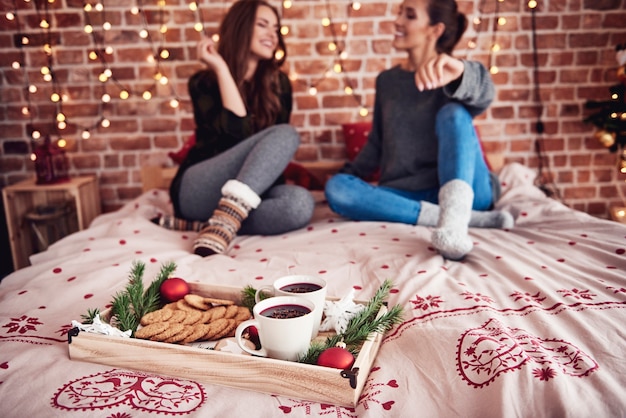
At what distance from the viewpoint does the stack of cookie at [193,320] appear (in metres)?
0.81

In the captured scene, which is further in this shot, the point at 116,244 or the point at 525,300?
the point at 116,244

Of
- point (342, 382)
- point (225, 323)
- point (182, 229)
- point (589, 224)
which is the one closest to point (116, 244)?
point (182, 229)

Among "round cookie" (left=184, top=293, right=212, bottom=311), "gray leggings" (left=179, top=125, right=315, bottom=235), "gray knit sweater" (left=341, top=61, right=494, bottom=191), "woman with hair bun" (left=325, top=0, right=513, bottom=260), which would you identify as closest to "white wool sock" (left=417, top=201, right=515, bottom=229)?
"woman with hair bun" (left=325, top=0, right=513, bottom=260)

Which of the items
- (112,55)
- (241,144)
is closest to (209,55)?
(241,144)

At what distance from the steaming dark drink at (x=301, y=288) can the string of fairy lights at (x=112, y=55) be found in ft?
5.52

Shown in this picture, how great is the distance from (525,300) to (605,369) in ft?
0.84

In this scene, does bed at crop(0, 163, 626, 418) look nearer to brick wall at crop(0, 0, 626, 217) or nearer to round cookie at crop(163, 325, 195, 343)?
round cookie at crop(163, 325, 195, 343)

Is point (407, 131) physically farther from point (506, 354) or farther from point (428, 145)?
point (506, 354)

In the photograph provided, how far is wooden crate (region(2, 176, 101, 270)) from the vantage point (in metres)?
2.18

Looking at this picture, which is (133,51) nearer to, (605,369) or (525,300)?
(525,300)

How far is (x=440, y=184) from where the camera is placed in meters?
1.51

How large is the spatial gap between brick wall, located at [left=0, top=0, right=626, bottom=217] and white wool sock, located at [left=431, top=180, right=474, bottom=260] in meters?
1.10

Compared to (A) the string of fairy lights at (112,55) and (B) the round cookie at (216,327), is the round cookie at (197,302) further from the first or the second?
(A) the string of fairy lights at (112,55)

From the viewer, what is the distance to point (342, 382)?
0.69 metres
